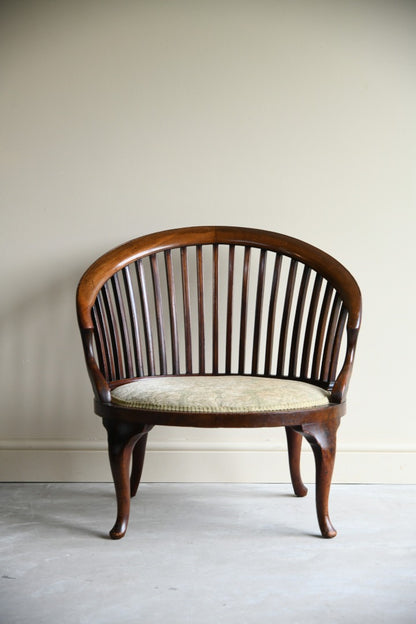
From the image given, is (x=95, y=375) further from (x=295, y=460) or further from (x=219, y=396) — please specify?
(x=295, y=460)

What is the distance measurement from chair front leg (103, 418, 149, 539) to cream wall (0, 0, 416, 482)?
51 cm

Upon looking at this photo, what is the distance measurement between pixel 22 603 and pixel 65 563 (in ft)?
0.68

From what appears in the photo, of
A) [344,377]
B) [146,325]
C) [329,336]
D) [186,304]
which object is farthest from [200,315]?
[344,377]

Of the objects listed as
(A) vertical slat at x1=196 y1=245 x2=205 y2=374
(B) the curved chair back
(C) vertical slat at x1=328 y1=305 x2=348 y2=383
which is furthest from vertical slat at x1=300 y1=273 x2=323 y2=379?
(A) vertical slat at x1=196 y1=245 x2=205 y2=374

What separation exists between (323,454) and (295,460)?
15.1 inches

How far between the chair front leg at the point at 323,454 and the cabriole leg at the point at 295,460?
12.5 inches

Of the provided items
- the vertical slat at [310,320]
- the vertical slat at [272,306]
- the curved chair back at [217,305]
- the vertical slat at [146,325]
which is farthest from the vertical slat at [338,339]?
the vertical slat at [146,325]

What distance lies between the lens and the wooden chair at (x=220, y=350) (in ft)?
4.99

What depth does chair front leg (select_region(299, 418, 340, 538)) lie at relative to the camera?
156cm

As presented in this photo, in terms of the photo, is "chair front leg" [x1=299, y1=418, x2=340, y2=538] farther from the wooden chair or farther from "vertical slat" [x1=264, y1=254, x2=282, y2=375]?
"vertical slat" [x1=264, y1=254, x2=282, y2=375]

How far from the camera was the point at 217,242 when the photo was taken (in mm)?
1939

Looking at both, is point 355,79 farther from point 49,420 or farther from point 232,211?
point 49,420

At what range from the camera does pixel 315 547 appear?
157cm

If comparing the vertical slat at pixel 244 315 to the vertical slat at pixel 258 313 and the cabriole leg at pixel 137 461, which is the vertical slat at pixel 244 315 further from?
the cabriole leg at pixel 137 461
